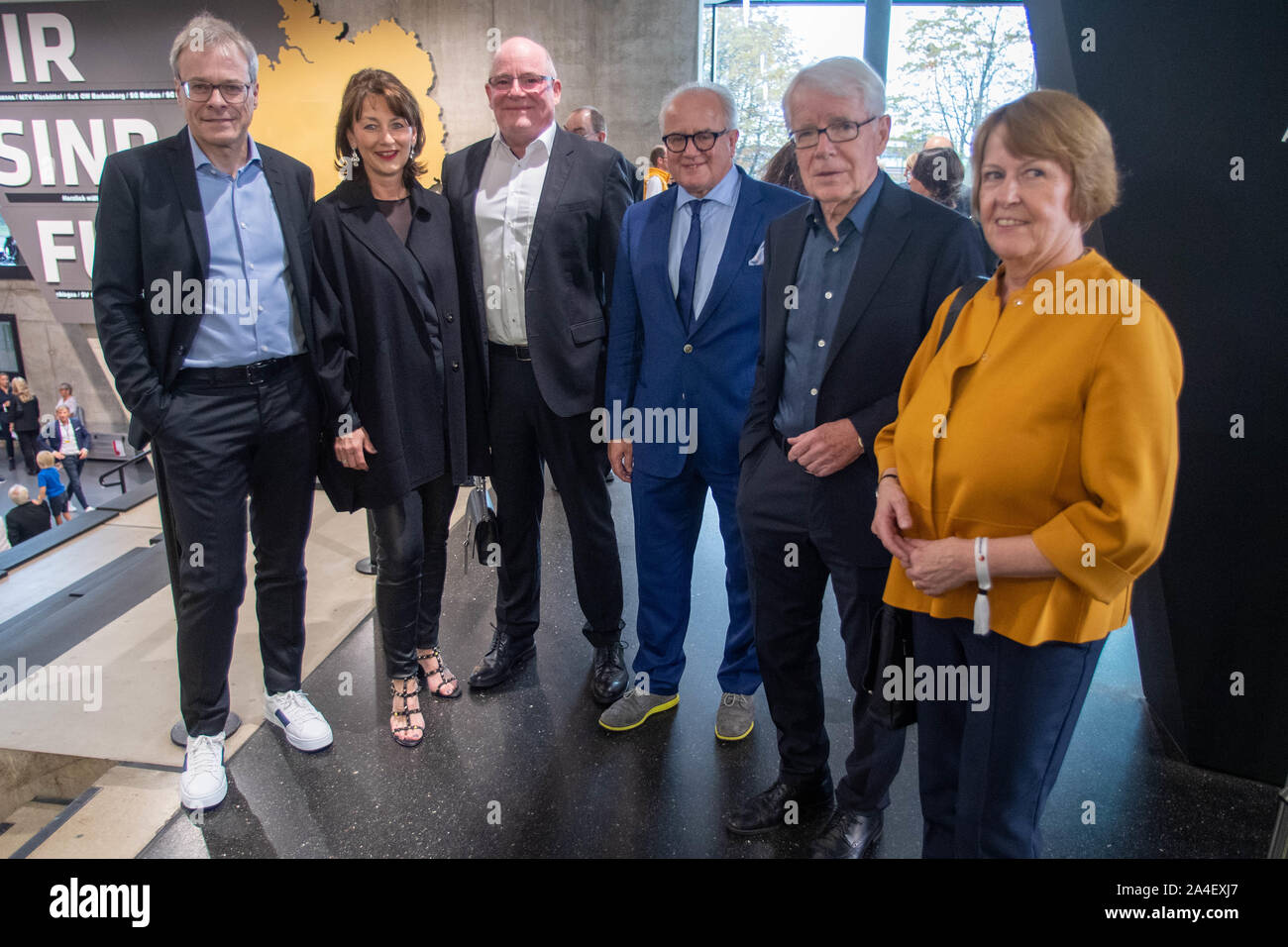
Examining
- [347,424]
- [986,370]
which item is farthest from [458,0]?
[986,370]

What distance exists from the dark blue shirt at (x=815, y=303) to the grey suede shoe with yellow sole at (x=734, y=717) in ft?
3.37

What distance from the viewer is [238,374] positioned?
2.20m

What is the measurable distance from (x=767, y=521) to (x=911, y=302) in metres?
0.60

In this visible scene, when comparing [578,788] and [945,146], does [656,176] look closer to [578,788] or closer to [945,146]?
[945,146]

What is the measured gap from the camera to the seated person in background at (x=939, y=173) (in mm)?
3756

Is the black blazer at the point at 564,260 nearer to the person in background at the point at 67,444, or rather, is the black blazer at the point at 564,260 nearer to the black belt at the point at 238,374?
the black belt at the point at 238,374

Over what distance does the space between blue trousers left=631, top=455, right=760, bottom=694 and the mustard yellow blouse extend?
1.02 m

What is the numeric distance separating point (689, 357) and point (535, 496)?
2.57 feet

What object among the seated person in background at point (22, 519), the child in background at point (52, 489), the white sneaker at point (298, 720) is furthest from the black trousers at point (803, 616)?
the child in background at point (52, 489)

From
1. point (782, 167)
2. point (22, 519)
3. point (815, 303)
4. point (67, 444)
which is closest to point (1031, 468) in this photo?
point (815, 303)

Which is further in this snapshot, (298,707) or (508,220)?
(298,707)

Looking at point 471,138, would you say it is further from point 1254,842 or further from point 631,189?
point 1254,842

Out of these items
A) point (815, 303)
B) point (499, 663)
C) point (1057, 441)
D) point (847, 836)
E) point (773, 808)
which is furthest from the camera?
point (499, 663)

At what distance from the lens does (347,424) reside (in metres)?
2.34
